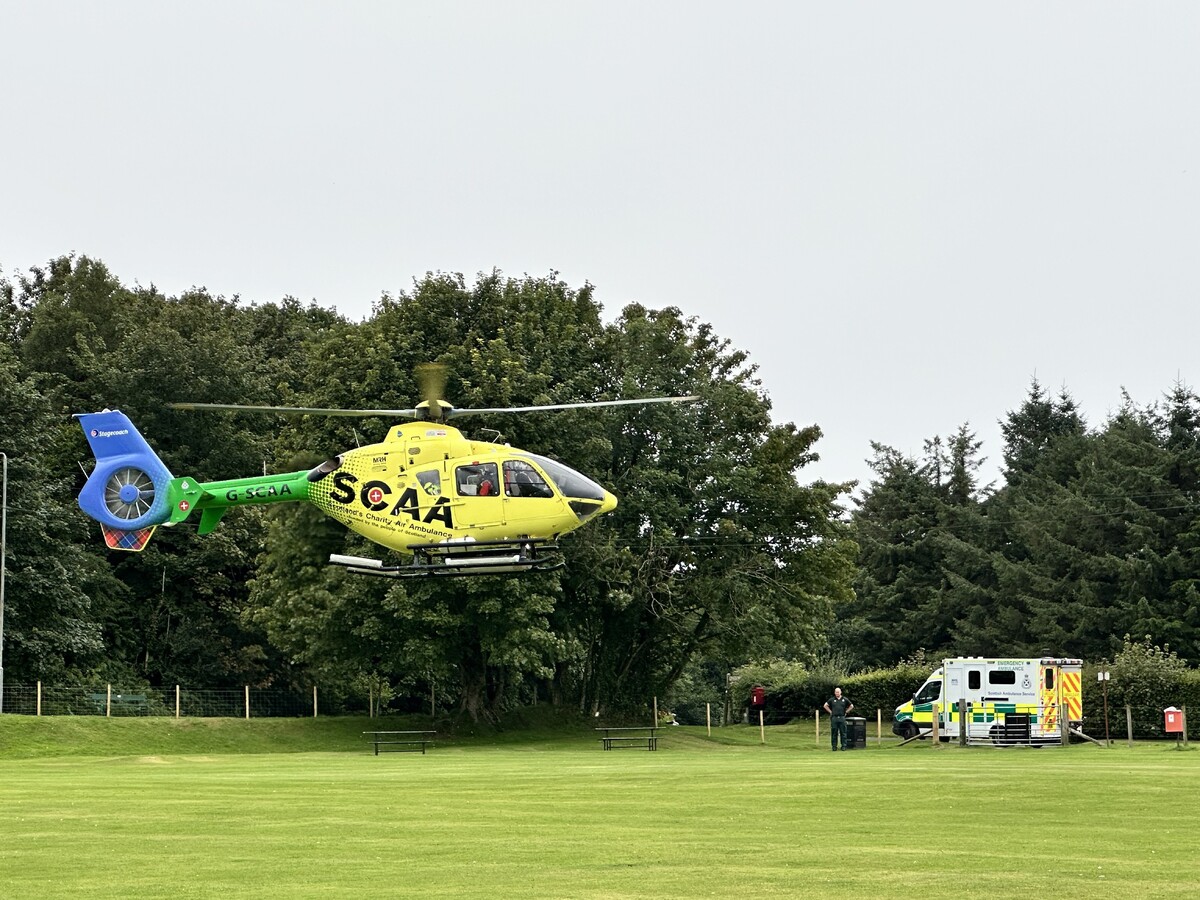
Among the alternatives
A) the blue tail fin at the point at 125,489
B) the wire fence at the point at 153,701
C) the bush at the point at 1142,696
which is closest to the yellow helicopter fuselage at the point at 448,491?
the blue tail fin at the point at 125,489

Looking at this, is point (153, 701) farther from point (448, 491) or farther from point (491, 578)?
point (448, 491)

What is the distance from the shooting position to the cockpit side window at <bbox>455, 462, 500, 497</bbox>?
37625 millimetres

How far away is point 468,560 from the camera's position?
3778 cm

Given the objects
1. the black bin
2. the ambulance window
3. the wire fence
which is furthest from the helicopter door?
the wire fence

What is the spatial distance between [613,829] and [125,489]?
22.9 meters

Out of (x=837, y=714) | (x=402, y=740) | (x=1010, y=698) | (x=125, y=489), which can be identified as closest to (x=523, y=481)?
(x=125, y=489)

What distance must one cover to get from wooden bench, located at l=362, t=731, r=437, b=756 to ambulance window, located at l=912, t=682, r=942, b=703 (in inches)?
657

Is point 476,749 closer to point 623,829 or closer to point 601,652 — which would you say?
point 601,652

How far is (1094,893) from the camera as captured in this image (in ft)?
47.2

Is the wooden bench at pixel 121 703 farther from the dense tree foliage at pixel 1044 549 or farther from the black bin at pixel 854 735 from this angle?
the dense tree foliage at pixel 1044 549

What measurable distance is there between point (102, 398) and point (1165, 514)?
4945cm

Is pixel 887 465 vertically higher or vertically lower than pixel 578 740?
higher

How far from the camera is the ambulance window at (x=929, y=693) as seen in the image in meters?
57.2

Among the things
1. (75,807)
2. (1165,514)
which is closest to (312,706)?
(1165,514)
